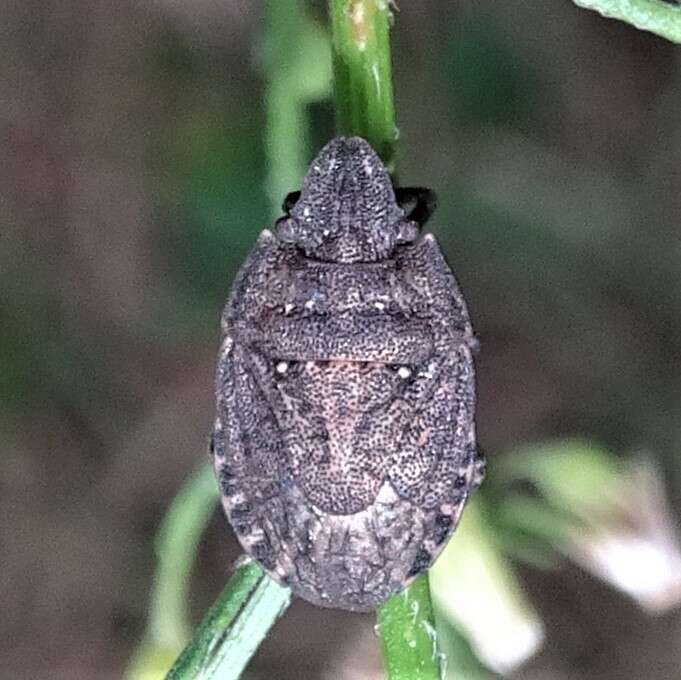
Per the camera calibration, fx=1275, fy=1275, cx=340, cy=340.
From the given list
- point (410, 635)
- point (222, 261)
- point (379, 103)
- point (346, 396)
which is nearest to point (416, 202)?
point (379, 103)

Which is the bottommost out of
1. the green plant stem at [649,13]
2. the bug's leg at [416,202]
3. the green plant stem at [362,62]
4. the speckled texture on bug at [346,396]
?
the speckled texture on bug at [346,396]

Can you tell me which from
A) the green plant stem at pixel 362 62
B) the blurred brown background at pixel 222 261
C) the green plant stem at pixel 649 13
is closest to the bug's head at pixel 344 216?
the green plant stem at pixel 362 62

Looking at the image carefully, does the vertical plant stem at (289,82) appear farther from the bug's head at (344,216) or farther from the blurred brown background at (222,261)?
the blurred brown background at (222,261)

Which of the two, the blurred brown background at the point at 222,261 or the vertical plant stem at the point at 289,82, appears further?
the blurred brown background at the point at 222,261

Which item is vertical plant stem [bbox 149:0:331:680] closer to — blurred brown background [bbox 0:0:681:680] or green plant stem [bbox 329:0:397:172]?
green plant stem [bbox 329:0:397:172]

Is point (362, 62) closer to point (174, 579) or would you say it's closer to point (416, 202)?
point (416, 202)
